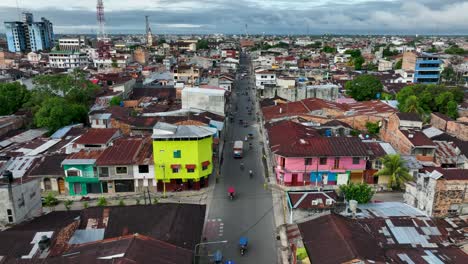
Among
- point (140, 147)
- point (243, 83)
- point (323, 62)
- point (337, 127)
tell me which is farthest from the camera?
point (323, 62)

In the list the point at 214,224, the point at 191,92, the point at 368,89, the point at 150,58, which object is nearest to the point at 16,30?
the point at 150,58

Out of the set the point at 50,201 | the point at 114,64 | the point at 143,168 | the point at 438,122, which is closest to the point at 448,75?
the point at 438,122

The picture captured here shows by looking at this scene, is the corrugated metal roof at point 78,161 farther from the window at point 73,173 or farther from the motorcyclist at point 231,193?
the motorcyclist at point 231,193

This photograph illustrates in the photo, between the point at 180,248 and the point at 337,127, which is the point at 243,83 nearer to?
the point at 337,127

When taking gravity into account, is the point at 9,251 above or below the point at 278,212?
above

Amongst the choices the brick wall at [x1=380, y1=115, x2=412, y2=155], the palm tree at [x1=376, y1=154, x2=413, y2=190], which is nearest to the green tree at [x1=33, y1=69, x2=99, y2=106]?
the brick wall at [x1=380, y1=115, x2=412, y2=155]

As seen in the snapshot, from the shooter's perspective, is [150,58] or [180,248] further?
[150,58]

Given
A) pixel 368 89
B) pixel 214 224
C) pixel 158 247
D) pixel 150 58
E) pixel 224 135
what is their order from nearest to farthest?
pixel 158 247, pixel 214 224, pixel 224 135, pixel 368 89, pixel 150 58

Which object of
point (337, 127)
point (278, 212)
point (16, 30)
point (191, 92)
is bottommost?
point (278, 212)

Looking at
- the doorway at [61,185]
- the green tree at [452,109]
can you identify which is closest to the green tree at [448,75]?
the green tree at [452,109]
